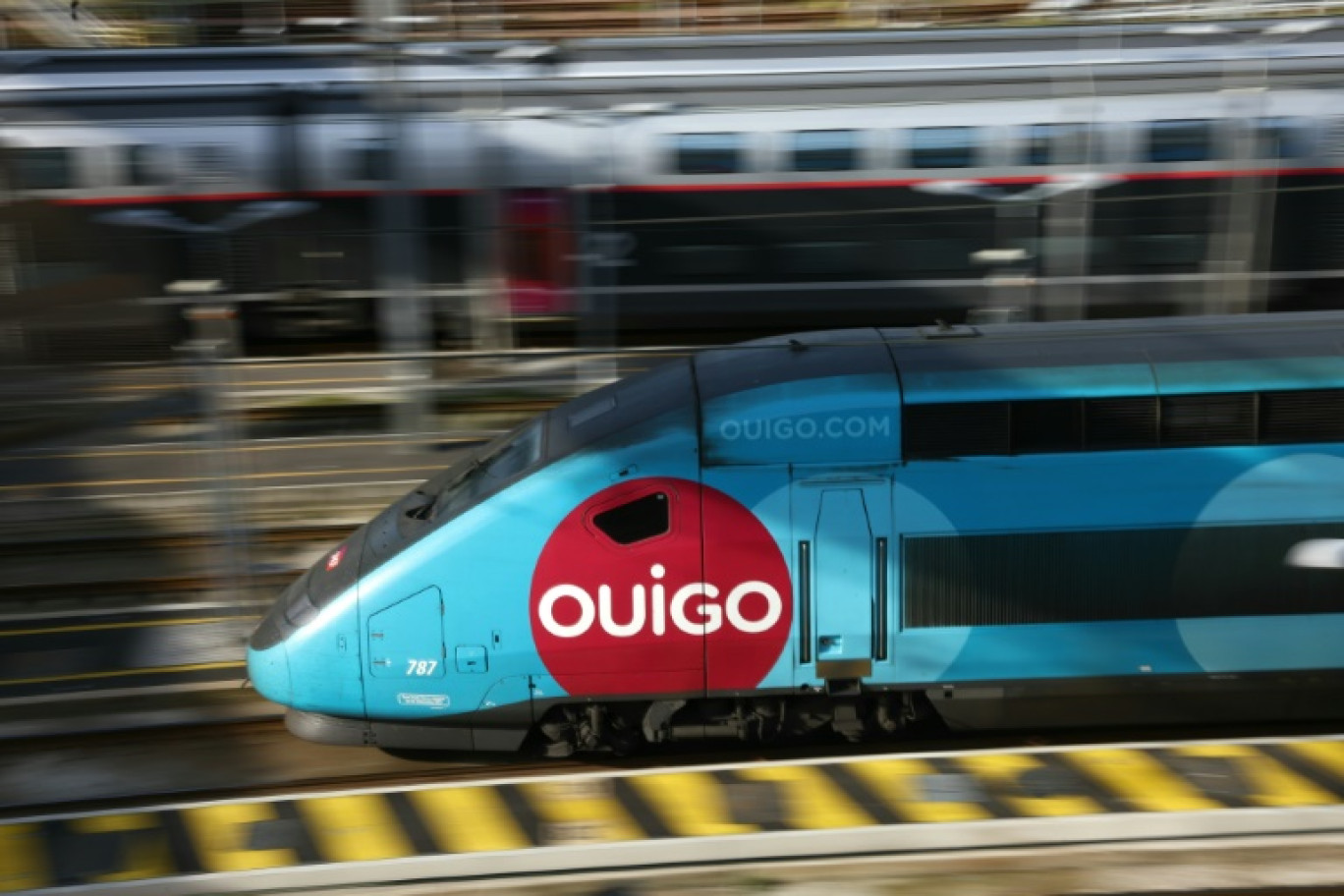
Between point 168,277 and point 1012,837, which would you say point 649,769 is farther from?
point 168,277

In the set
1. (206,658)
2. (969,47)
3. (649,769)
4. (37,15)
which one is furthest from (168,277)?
(649,769)

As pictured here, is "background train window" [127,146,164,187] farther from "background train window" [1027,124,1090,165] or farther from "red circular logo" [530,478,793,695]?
"red circular logo" [530,478,793,695]

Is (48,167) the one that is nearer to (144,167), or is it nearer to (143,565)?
(144,167)

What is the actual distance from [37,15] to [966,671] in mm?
17346

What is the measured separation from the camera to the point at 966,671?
24.3 ft

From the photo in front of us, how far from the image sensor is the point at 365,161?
52.1ft

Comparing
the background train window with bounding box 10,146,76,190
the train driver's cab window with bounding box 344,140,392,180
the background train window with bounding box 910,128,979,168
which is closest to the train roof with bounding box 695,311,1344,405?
the background train window with bounding box 910,128,979,168

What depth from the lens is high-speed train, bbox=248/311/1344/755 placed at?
23.6 ft

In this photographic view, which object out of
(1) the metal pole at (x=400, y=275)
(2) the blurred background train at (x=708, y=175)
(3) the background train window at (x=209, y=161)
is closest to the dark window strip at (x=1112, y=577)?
(1) the metal pole at (x=400, y=275)

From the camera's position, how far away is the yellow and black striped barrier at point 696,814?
262 inches

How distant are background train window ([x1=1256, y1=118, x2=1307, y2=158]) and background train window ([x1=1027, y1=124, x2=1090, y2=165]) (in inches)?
74.6

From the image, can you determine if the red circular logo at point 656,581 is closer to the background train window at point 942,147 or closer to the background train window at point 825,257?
the background train window at point 825,257

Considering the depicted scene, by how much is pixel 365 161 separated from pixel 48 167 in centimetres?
383

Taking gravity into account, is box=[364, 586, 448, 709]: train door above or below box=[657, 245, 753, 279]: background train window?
below
